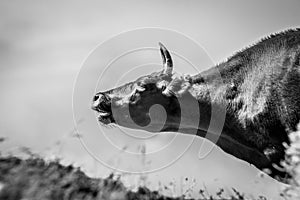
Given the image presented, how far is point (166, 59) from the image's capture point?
13.8 meters

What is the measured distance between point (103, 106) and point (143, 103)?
4.44 ft

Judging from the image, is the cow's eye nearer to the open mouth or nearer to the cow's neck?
the open mouth

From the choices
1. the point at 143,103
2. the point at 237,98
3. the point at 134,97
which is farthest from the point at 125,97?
the point at 237,98

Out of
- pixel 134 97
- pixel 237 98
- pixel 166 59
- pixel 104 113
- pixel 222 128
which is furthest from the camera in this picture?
pixel 166 59

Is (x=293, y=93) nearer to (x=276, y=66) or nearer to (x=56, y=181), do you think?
(x=276, y=66)

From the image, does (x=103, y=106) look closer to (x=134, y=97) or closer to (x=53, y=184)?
(x=134, y=97)

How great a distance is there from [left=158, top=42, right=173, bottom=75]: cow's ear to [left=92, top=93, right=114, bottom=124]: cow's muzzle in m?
2.37

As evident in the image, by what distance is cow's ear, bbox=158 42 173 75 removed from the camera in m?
13.7

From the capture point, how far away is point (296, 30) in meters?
13.5

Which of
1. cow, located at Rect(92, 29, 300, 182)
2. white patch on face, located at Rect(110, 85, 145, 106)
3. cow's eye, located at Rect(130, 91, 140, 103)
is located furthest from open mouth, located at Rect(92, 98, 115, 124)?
cow's eye, located at Rect(130, 91, 140, 103)

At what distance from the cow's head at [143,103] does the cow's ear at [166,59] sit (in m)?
0.65

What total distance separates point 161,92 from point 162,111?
65 centimetres

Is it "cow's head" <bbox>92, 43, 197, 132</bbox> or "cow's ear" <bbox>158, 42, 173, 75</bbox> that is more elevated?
"cow's ear" <bbox>158, 42, 173, 75</bbox>

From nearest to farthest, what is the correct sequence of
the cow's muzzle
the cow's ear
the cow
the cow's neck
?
the cow < the cow's neck < the cow's muzzle < the cow's ear
